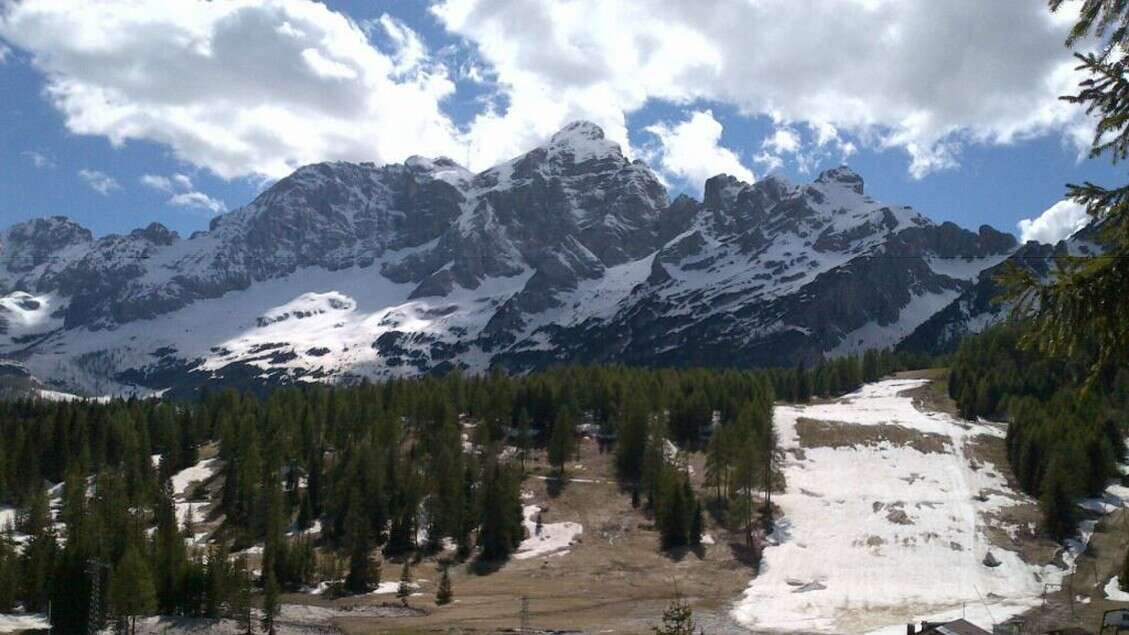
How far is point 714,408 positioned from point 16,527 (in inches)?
3582

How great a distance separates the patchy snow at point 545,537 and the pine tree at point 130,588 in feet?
128

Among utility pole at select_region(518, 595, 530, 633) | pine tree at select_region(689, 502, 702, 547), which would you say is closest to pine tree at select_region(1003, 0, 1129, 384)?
utility pole at select_region(518, 595, 530, 633)

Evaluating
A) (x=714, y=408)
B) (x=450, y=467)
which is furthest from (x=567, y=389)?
(x=450, y=467)

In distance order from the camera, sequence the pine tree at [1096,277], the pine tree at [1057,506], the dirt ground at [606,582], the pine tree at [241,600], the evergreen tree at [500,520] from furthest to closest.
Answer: the evergreen tree at [500,520] → the pine tree at [1057,506] → the dirt ground at [606,582] → the pine tree at [241,600] → the pine tree at [1096,277]

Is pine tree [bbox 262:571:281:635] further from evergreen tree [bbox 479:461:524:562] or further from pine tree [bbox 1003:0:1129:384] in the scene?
pine tree [bbox 1003:0:1129:384]

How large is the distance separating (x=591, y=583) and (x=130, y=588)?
39058mm

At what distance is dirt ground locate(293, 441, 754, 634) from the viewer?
71.2 meters

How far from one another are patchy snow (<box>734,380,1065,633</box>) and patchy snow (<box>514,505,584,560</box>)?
819 inches

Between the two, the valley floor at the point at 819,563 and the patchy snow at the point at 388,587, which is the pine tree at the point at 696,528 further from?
the patchy snow at the point at 388,587

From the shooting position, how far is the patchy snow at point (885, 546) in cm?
7781

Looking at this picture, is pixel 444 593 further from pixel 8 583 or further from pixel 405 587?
pixel 8 583

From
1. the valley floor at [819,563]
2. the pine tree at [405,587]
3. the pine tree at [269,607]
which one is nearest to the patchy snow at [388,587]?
the pine tree at [405,587]

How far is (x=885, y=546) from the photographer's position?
94.0 meters

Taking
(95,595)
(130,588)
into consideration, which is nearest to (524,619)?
(130,588)
